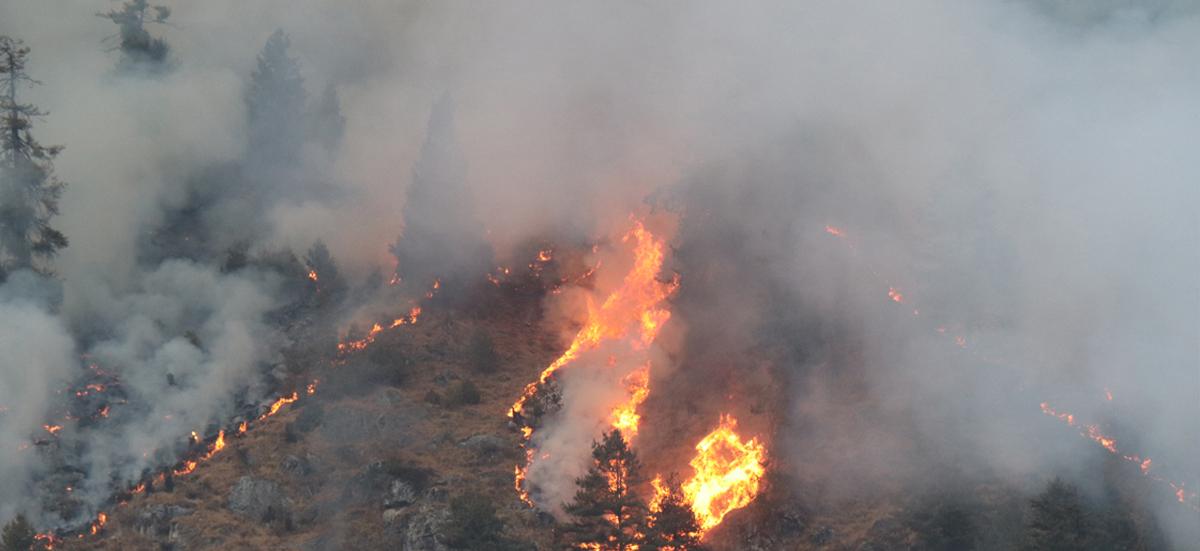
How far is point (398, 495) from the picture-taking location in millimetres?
51719

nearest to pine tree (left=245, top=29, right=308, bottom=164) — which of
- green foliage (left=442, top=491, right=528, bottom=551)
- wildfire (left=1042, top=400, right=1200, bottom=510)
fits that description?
green foliage (left=442, top=491, right=528, bottom=551)

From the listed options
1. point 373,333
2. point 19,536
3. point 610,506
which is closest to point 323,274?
point 373,333

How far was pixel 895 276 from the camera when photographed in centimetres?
5853

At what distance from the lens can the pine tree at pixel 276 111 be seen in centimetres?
7562

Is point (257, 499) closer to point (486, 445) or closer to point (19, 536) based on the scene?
point (19, 536)

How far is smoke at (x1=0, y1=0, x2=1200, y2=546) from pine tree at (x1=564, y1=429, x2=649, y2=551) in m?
6.39

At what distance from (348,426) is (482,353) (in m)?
10.0

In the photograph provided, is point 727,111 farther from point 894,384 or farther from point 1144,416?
point 1144,416

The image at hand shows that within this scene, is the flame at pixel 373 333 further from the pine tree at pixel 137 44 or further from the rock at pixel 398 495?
the pine tree at pixel 137 44

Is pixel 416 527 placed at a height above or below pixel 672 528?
above

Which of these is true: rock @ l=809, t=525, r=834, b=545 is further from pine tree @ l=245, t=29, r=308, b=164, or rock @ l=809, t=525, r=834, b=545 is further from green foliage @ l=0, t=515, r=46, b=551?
pine tree @ l=245, t=29, r=308, b=164

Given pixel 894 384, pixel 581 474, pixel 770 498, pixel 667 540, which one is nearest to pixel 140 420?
pixel 581 474

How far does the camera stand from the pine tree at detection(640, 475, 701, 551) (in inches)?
1826

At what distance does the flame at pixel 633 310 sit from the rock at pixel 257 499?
13.4 metres
